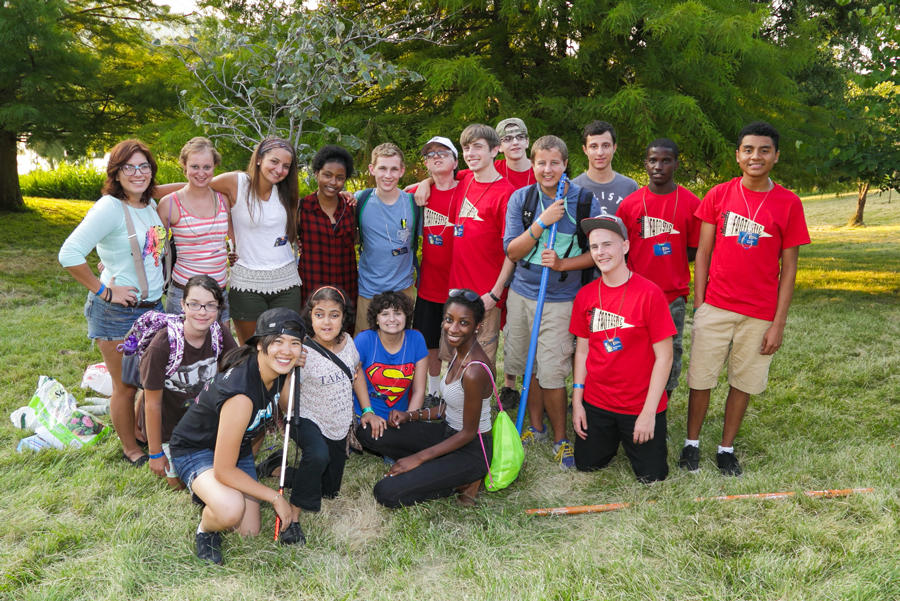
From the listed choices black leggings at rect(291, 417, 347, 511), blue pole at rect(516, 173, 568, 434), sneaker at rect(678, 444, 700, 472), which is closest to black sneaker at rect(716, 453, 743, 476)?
sneaker at rect(678, 444, 700, 472)

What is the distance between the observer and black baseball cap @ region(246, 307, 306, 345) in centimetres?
311

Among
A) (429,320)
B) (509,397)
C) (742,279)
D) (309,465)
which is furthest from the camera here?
(509,397)

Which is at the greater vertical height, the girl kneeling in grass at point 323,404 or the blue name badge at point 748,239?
the blue name badge at point 748,239

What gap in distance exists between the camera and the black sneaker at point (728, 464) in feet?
12.7

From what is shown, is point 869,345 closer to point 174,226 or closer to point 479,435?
point 479,435

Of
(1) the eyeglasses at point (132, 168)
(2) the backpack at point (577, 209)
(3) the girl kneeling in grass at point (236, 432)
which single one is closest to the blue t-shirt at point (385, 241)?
(2) the backpack at point (577, 209)

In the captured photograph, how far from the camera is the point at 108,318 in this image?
3752 mm

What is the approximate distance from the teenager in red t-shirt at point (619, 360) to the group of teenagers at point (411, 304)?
0.01 metres

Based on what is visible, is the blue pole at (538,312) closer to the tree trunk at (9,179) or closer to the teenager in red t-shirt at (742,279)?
the teenager in red t-shirt at (742,279)

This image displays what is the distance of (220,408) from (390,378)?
1.17m

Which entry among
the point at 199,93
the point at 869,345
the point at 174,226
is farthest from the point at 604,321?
the point at 199,93

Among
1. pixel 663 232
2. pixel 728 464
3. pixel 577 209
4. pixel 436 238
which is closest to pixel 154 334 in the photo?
pixel 436 238

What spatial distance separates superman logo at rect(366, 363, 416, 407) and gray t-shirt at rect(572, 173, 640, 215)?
5.62 feet

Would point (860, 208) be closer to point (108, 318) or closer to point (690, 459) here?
point (690, 459)
